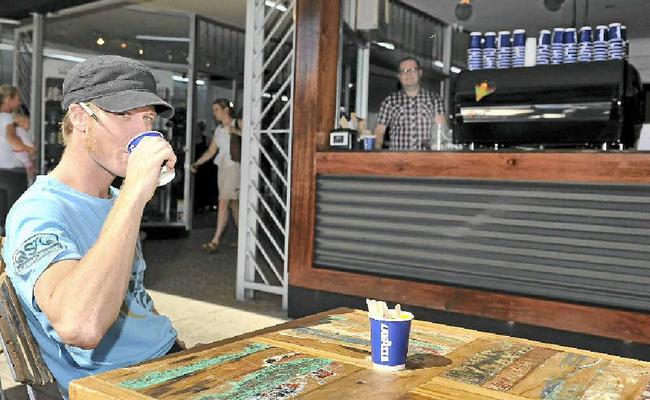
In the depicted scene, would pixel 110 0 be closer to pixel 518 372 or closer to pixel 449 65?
pixel 449 65

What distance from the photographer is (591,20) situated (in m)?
9.34

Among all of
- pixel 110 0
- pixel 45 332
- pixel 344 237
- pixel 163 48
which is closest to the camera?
pixel 45 332

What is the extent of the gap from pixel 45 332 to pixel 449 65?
27.8 feet

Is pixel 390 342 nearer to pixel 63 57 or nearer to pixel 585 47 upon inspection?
pixel 585 47

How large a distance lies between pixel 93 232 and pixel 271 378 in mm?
574

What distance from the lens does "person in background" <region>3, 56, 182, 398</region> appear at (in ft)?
3.72

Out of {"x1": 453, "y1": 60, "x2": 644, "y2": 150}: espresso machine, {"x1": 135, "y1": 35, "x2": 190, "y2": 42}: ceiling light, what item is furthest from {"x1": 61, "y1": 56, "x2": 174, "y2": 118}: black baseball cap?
{"x1": 135, "y1": 35, "x2": 190, "y2": 42}: ceiling light

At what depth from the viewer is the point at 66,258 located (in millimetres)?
1179

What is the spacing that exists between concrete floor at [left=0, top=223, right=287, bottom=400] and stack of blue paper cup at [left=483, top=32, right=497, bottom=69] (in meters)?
2.12

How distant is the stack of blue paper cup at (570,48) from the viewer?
3805 mm

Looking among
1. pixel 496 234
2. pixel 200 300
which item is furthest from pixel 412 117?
pixel 200 300

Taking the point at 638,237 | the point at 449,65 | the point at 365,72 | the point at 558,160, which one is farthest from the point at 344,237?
the point at 449,65

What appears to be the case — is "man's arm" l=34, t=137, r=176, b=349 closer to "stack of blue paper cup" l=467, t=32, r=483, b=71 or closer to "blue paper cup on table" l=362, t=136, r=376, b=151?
"blue paper cup on table" l=362, t=136, r=376, b=151

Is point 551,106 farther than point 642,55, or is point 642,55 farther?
point 642,55
